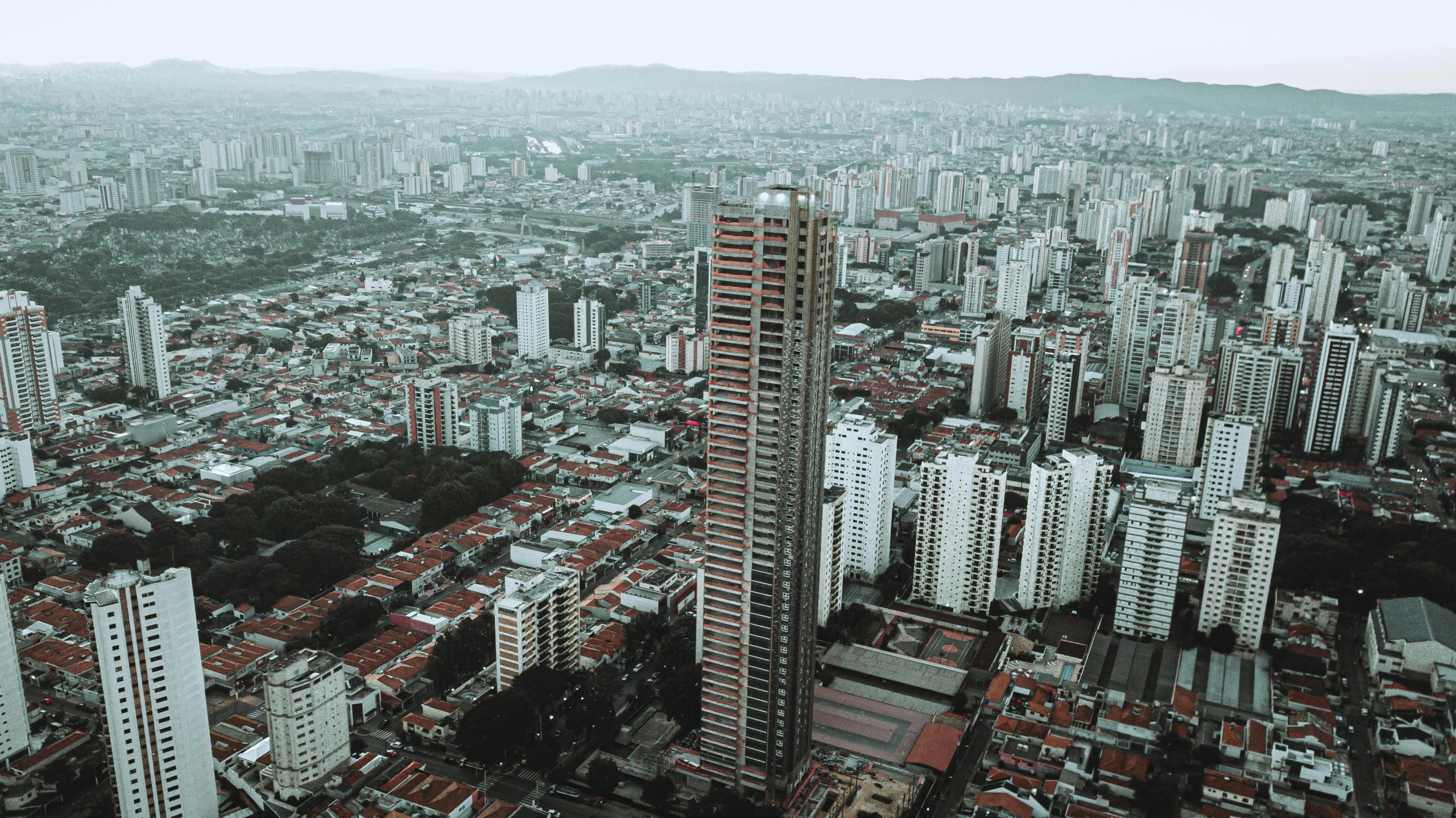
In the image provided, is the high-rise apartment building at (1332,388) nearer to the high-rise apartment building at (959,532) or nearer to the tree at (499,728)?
the high-rise apartment building at (959,532)

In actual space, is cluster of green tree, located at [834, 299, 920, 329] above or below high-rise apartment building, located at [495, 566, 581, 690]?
below

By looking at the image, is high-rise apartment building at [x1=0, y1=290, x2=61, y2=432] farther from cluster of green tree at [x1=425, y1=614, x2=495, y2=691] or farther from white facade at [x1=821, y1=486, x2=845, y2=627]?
white facade at [x1=821, y1=486, x2=845, y2=627]

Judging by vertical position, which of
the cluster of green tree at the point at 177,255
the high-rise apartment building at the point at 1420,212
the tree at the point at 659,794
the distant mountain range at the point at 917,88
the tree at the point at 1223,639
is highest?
the distant mountain range at the point at 917,88

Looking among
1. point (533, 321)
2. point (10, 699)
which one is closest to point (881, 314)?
point (533, 321)

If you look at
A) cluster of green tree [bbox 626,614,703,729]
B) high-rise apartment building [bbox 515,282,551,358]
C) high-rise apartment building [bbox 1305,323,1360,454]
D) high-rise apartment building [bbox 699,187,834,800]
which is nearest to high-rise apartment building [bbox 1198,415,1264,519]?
high-rise apartment building [bbox 1305,323,1360,454]

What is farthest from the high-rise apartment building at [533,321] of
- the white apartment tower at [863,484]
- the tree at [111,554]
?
the white apartment tower at [863,484]

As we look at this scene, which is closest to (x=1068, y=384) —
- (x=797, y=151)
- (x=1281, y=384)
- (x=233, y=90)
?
(x=1281, y=384)

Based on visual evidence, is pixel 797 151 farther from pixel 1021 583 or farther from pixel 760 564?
pixel 760 564
